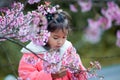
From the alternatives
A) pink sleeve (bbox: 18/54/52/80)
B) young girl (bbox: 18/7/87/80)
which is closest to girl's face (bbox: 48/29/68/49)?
young girl (bbox: 18/7/87/80)

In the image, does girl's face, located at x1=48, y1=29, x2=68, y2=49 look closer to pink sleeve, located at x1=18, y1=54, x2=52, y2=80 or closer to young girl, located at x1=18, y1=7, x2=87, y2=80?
young girl, located at x1=18, y1=7, x2=87, y2=80

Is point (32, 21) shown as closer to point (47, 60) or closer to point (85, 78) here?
point (47, 60)

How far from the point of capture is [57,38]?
15.3 ft

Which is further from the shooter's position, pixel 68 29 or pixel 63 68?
pixel 68 29

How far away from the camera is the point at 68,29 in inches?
190

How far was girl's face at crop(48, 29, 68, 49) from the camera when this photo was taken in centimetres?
464

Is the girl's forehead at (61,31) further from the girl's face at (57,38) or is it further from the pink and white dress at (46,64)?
the pink and white dress at (46,64)

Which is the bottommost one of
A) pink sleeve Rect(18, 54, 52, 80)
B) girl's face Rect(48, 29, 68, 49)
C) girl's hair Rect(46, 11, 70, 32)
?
pink sleeve Rect(18, 54, 52, 80)

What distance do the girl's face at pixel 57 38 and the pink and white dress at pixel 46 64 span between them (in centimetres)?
7

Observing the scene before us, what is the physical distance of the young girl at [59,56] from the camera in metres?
4.54

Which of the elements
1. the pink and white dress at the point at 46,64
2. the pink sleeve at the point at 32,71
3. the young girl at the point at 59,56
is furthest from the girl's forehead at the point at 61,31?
the pink sleeve at the point at 32,71

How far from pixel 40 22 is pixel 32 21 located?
6 cm

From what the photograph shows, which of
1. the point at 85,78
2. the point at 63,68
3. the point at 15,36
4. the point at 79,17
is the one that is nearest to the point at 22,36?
the point at 15,36

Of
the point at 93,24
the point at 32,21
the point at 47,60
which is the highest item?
the point at 93,24
